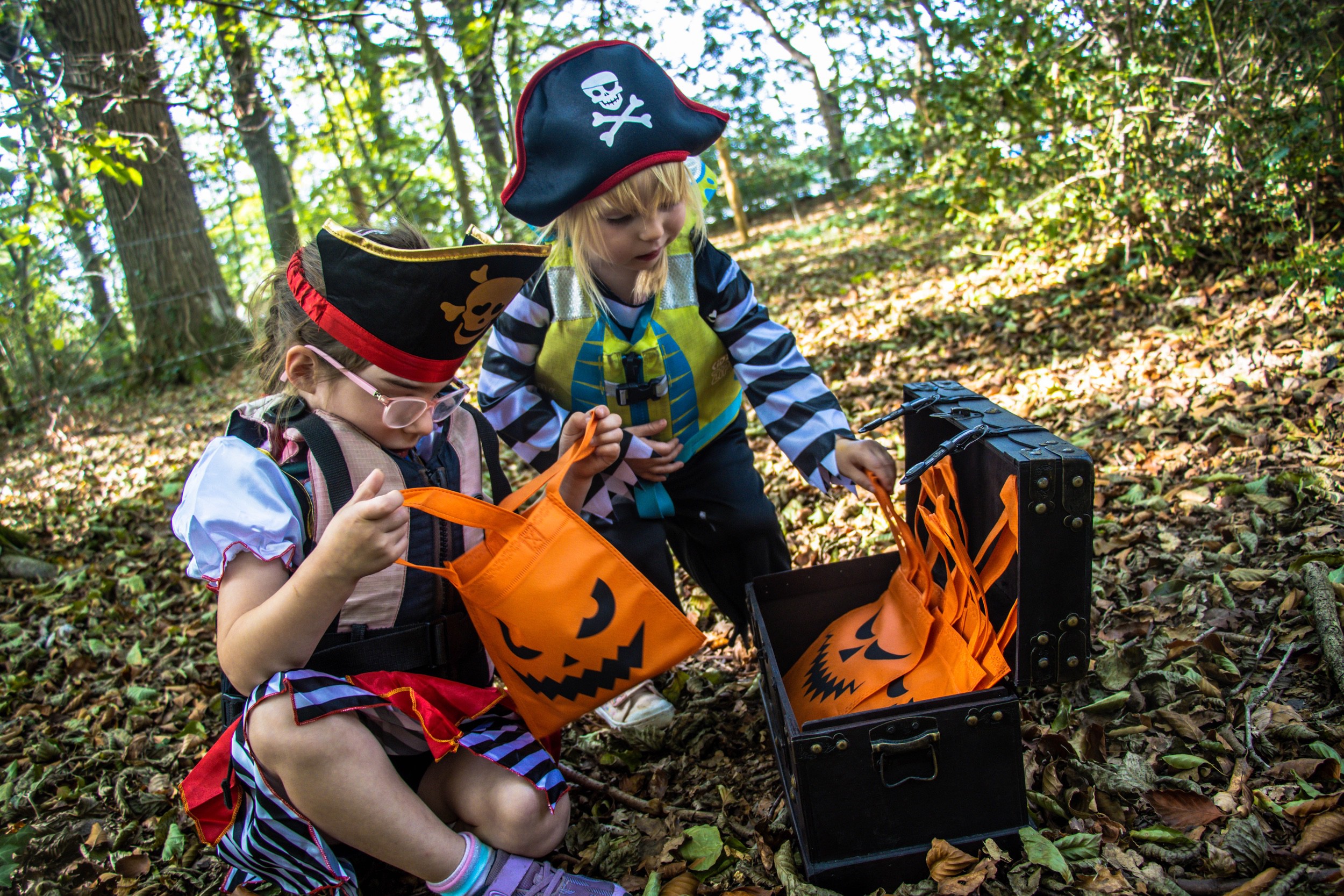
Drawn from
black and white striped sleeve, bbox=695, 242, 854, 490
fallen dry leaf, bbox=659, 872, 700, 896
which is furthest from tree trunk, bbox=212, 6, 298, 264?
fallen dry leaf, bbox=659, 872, 700, 896

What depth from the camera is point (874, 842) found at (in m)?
1.54

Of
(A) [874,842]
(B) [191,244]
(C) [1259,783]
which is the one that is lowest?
(C) [1259,783]

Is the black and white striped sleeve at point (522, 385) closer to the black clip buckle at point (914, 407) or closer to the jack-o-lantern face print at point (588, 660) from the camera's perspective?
the jack-o-lantern face print at point (588, 660)

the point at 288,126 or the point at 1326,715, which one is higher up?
the point at 288,126

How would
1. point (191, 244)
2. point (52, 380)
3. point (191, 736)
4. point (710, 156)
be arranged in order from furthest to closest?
point (710, 156), point (191, 244), point (52, 380), point (191, 736)

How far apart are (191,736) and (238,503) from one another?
1390mm

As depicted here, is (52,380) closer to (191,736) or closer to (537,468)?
(191,736)

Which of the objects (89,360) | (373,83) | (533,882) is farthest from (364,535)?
(373,83)

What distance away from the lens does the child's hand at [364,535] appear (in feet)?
4.63

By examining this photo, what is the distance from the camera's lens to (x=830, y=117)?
11031 millimetres

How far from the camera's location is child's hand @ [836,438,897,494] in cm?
195

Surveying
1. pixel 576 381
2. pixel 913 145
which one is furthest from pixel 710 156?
pixel 576 381

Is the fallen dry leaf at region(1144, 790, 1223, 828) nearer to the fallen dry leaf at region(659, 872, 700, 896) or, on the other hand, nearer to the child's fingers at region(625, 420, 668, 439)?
the fallen dry leaf at region(659, 872, 700, 896)

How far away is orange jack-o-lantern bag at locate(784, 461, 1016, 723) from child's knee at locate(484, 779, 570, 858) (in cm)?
63
